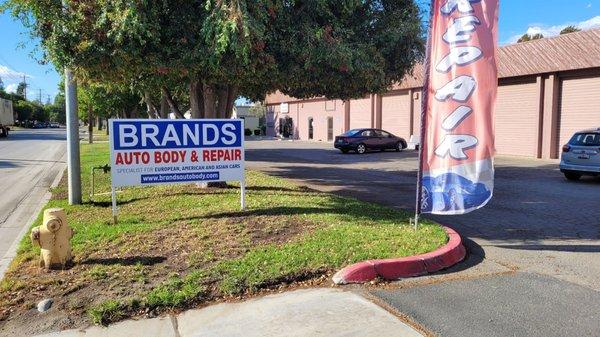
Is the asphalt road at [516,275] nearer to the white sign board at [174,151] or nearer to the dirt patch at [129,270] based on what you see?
the dirt patch at [129,270]

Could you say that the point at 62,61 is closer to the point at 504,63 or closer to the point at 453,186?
the point at 453,186

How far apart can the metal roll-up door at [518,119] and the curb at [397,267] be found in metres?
21.0

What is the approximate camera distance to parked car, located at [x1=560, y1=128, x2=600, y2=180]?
46.9 feet

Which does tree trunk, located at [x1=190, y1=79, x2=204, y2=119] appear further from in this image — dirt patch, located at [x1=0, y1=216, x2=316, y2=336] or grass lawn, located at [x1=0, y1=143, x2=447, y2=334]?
dirt patch, located at [x1=0, y1=216, x2=316, y2=336]

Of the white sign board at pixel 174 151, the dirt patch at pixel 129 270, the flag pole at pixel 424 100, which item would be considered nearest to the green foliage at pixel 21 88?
the white sign board at pixel 174 151

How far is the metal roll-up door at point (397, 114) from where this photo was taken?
110 ft

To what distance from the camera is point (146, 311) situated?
4.56 metres

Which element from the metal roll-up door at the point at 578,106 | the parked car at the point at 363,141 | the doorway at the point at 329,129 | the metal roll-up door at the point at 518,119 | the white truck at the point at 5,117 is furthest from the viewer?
the white truck at the point at 5,117

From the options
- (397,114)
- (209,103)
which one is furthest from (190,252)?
(397,114)

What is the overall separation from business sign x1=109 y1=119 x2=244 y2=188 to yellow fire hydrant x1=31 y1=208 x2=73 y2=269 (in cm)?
214

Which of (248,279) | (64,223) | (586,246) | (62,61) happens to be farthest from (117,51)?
(586,246)

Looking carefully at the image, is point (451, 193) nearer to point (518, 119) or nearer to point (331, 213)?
point (331, 213)

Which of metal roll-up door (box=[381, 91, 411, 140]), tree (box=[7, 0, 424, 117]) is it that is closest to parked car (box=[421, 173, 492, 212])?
tree (box=[7, 0, 424, 117])

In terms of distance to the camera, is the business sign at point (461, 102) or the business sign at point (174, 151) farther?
the business sign at point (174, 151)
